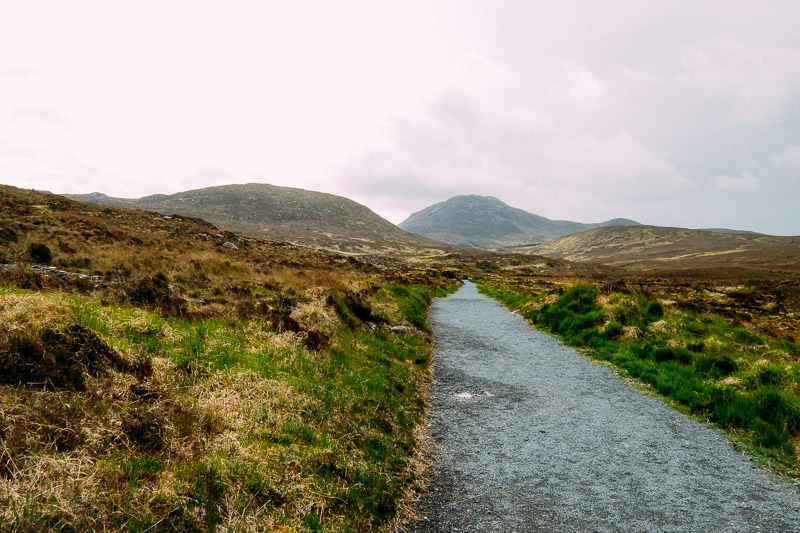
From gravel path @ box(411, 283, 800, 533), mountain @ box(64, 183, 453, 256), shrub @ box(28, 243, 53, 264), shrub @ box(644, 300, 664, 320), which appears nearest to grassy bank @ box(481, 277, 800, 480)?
shrub @ box(644, 300, 664, 320)

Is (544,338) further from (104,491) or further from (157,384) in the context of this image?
(104,491)

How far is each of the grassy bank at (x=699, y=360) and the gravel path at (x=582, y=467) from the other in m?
0.73

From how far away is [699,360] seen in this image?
11219mm

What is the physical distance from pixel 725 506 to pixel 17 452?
8.54 metres

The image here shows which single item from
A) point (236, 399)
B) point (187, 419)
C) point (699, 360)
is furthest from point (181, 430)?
point (699, 360)

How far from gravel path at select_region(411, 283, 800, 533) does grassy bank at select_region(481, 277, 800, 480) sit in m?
0.73

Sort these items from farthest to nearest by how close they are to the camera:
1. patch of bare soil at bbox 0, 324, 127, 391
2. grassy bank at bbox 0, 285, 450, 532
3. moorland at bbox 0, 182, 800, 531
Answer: patch of bare soil at bbox 0, 324, 127, 391, moorland at bbox 0, 182, 800, 531, grassy bank at bbox 0, 285, 450, 532

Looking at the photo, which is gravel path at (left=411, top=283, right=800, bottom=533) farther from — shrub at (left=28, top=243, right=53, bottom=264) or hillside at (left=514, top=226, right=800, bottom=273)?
hillside at (left=514, top=226, right=800, bottom=273)

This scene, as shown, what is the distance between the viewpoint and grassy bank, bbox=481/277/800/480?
7625 millimetres

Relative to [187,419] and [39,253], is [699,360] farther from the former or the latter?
[39,253]

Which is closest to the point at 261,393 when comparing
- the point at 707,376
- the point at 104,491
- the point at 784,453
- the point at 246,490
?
the point at 246,490

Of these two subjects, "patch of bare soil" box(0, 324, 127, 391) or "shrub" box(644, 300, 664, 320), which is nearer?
"patch of bare soil" box(0, 324, 127, 391)

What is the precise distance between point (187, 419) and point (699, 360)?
1321 centimetres

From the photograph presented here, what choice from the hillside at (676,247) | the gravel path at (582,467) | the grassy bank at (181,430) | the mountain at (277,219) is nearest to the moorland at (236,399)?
the grassy bank at (181,430)
